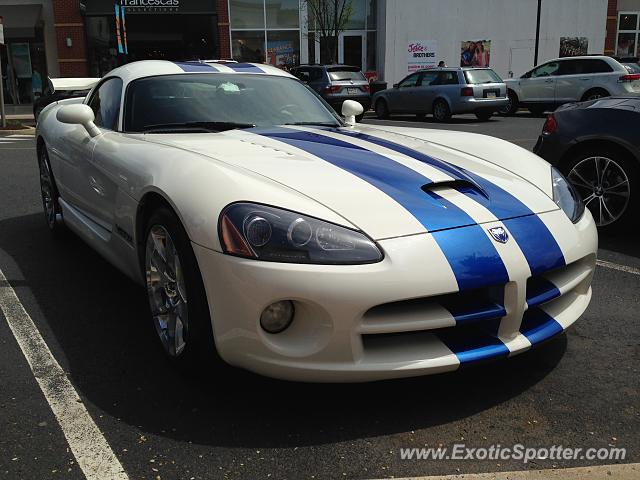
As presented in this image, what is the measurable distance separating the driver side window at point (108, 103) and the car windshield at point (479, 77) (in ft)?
47.0

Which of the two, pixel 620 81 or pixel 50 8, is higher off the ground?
pixel 50 8

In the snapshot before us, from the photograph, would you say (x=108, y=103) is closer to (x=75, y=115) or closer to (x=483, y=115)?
(x=75, y=115)

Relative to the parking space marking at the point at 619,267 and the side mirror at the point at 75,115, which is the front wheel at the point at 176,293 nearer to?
the side mirror at the point at 75,115

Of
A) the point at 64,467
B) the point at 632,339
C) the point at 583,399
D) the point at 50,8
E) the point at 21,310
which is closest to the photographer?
the point at 64,467

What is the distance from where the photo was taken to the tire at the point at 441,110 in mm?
17844

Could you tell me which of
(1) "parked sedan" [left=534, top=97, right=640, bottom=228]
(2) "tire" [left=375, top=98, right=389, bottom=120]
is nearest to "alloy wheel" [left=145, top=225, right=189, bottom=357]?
(1) "parked sedan" [left=534, top=97, right=640, bottom=228]

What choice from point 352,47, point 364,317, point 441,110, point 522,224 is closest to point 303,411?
point 364,317

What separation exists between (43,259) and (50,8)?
74.8 ft

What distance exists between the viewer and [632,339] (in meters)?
3.21

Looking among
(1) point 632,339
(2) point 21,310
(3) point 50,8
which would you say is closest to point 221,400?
(2) point 21,310

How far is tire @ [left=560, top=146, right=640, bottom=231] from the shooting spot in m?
4.93

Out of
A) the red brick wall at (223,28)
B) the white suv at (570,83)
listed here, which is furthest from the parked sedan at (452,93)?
the red brick wall at (223,28)

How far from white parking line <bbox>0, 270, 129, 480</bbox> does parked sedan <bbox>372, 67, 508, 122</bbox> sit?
1530cm

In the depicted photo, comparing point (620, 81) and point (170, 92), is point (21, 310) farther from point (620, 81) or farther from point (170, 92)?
point (620, 81)
